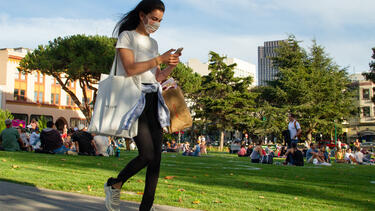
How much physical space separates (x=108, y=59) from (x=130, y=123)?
37.4m

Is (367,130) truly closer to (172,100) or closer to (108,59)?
(108,59)

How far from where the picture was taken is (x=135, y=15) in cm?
346

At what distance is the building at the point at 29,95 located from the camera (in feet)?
211

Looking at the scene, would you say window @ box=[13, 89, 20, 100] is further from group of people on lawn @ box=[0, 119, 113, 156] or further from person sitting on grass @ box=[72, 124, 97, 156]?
person sitting on grass @ box=[72, 124, 97, 156]

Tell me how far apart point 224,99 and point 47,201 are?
168 ft

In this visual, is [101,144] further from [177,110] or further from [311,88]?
[311,88]

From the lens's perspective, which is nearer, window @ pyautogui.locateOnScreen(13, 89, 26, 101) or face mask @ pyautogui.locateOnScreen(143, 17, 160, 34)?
face mask @ pyautogui.locateOnScreen(143, 17, 160, 34)

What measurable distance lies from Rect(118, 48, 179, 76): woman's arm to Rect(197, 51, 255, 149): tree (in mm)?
50285

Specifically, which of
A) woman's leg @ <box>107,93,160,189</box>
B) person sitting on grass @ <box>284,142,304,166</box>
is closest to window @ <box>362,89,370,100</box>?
person sitting on grass @ <box>284,142,304,166</box>

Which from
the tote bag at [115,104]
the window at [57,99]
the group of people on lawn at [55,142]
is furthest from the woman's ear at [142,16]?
the window at [57,99]

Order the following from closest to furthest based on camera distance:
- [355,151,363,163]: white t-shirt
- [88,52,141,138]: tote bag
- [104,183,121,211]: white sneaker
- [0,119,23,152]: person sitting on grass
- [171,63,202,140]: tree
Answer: [88,52,141,138]: tote bag < [104,183,121,211]: white sneaker < [0,119,23,152]: person sitting on grass < [355,151,363,163]: white t-shirt < [171,63,202,140]: tree

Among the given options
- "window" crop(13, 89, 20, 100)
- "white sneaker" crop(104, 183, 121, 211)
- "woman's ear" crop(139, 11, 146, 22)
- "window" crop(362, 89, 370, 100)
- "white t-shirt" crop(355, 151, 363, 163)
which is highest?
"window" crop(362, 89, 370, 100)

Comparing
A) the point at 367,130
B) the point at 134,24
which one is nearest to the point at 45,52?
the point at 134,24

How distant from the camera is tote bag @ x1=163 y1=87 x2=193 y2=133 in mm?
3531
